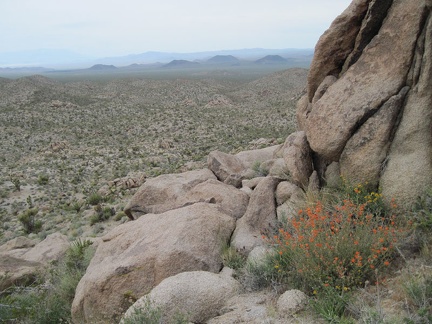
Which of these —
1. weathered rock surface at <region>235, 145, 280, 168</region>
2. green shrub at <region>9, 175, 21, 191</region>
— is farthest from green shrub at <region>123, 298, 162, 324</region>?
green shrub at <region>9, 175, 21, 191</region>

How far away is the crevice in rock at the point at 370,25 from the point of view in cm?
657

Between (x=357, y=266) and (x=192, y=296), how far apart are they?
7.27 feet

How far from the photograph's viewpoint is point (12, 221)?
1703 cm

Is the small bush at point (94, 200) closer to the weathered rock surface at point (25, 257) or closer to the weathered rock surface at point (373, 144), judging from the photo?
the weathered rock surface at point (25, 257)

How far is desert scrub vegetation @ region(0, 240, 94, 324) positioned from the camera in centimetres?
685

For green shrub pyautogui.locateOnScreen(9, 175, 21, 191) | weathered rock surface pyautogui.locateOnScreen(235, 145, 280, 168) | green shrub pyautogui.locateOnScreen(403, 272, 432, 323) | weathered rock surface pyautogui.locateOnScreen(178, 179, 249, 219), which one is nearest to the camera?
green shrub pyautogui.locateOnScreen(403, 272, 432, 323)

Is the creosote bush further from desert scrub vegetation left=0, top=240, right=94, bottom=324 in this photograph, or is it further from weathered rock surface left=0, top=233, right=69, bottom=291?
weathered rock surface left=0, top=233, right=69, bottom=291

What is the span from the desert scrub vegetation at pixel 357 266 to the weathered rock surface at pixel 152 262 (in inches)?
48.6

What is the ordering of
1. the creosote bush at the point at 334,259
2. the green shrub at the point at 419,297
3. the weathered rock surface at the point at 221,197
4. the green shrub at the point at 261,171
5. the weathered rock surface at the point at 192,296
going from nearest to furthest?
1. the green shrub at the point at 419,297
2. the creosote bush at the point at 334,259
3. the weathered rock surface at the point at 192,296
4. the weathered rock surface at the point at 221,197
5. the green shrub at the point at 261,171

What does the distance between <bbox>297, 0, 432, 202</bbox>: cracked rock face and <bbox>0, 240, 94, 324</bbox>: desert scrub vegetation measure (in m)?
5.62

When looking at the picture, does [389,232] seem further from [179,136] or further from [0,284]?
[179,136]

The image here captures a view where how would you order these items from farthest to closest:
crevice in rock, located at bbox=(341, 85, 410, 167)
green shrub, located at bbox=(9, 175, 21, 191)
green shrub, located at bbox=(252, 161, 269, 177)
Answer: green shrub, located at bbox=(9, 175, 21, 191), green shrub, located at bbox=(252, 161, 269, 177), crevice in rock, located at bbox=(341, 85, 410, 167)

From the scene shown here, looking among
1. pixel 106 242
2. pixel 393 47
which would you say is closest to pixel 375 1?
pixel 393 47

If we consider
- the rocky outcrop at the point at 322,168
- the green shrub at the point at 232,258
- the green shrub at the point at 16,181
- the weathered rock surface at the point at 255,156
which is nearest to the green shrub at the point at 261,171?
the weathered rock surface at the point at 255,156
